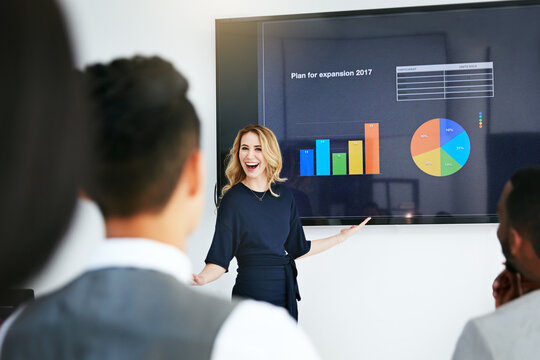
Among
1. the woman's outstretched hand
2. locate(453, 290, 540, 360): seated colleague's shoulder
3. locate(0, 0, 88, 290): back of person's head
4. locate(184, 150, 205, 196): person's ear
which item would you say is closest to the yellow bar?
the woman's outstretched hand

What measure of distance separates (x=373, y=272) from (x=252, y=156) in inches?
41.1

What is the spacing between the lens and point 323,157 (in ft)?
9.61

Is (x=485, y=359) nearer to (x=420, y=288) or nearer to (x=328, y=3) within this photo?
(x=420, y=288)

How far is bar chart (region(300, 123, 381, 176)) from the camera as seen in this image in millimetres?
2895

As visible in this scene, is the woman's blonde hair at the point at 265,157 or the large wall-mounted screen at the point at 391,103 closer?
the woman's blonde hair at the point at 265,157

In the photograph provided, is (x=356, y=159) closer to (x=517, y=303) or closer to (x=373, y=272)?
(x=373, y=272)

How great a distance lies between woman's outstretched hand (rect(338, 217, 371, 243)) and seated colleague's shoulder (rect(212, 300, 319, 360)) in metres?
2.23

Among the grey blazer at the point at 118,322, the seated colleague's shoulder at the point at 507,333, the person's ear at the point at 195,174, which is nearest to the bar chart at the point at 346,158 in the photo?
the seated colleague's shoulder at the point at 507,333

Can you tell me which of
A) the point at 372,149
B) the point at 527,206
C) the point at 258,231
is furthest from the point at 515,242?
the point at 372,149

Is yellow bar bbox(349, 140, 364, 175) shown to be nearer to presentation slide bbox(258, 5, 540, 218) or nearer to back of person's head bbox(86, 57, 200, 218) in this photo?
presentation slide bbox(258, 5, 540, 218)

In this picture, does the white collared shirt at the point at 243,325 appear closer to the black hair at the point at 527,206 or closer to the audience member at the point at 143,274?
the audience member at the point at 143,274

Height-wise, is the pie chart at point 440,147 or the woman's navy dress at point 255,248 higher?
the pie chart at point 440,147

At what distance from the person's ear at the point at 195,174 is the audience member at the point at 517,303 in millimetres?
692

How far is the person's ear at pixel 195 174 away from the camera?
26.2 inches
